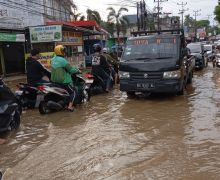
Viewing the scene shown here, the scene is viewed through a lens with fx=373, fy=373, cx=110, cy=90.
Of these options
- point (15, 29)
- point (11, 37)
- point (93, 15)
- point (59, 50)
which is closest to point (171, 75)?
point (59, 50)

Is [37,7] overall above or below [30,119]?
above

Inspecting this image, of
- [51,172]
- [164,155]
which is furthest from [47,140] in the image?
[164,155]

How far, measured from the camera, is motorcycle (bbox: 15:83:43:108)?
31.7ft

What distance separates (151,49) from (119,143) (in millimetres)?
5244

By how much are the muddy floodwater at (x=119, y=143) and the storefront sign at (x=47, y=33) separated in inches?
534

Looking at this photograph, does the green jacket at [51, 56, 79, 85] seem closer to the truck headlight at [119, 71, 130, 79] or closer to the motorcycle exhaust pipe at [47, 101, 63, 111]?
the motorcycle exhaust pipe at [47, 101, 63, 111]

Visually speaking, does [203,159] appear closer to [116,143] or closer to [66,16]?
[116,143]

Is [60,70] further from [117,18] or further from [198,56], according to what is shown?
[117,18]

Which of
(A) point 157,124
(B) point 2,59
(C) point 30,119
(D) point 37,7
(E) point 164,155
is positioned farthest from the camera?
(D) point 37,7

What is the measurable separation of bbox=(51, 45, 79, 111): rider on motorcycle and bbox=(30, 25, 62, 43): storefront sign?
13766 mm

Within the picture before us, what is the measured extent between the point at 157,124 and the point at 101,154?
2295mm

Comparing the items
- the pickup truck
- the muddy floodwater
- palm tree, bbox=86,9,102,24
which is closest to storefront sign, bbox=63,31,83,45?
the pickup truck

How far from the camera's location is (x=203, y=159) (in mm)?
5430

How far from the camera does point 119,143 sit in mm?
6422
